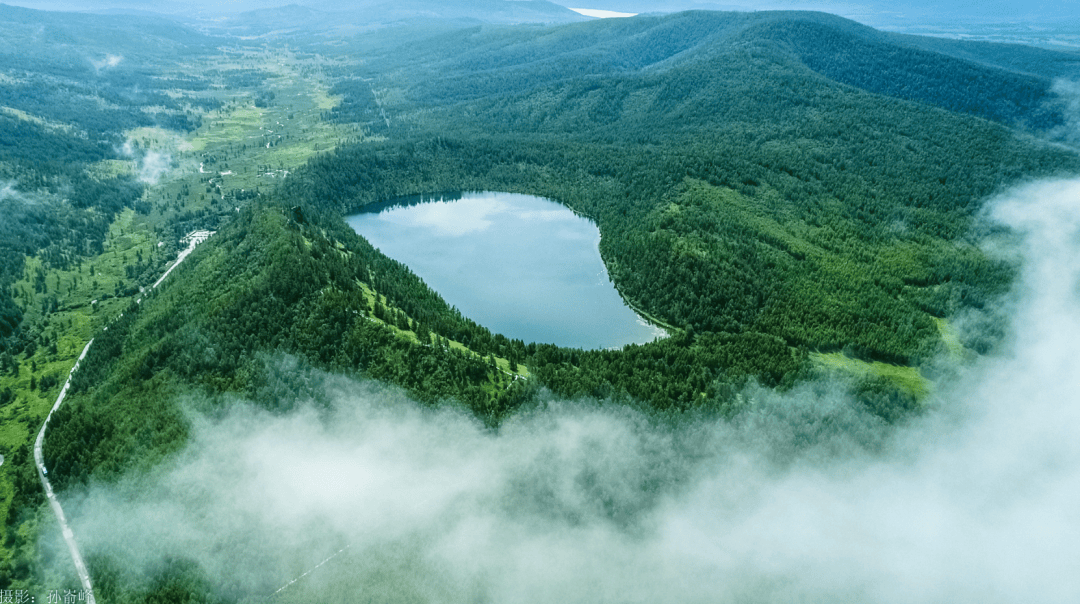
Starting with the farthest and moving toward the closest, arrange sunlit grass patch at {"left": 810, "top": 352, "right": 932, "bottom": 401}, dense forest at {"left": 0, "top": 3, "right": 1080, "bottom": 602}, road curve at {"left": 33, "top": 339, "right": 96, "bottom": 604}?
1. sunlit grass patch at {"left": 810, "top": 352, "right": 932, "bottom": 401}
2. dense forest at {"left": 0, "top": 3, "right": 1080, "bottom": 602}
3. road curve at {"left": 33, "top": 339, "right": 96, "bottom": 604}

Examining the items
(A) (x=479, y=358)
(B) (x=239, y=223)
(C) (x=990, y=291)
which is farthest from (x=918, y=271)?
(B) (x=239, y=223)

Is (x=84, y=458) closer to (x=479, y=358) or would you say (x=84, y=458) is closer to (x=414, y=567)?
(x=414, y=567)

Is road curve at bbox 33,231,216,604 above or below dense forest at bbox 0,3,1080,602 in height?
below

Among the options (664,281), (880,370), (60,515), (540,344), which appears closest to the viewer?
(60,515)

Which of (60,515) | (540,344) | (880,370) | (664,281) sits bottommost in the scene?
(60,515)

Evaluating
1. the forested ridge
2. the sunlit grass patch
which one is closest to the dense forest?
the forested ridge

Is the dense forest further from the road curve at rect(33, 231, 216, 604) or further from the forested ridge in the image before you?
the road curve at rect(33, 231, 216, 604)

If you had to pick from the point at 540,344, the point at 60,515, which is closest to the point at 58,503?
the point at 60,515

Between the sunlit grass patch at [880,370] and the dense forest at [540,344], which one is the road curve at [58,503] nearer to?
the dense forest at [540,344]

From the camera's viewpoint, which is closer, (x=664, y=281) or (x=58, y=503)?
(x=58, y=503)

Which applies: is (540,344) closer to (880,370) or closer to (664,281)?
(664,281)

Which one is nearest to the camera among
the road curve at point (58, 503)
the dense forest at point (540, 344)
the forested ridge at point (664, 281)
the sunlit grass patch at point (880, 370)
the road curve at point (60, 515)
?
the road curve at point (60, 515)

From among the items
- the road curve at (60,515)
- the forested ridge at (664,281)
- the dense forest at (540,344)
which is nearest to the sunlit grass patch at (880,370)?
the dense forest at (540,344)
